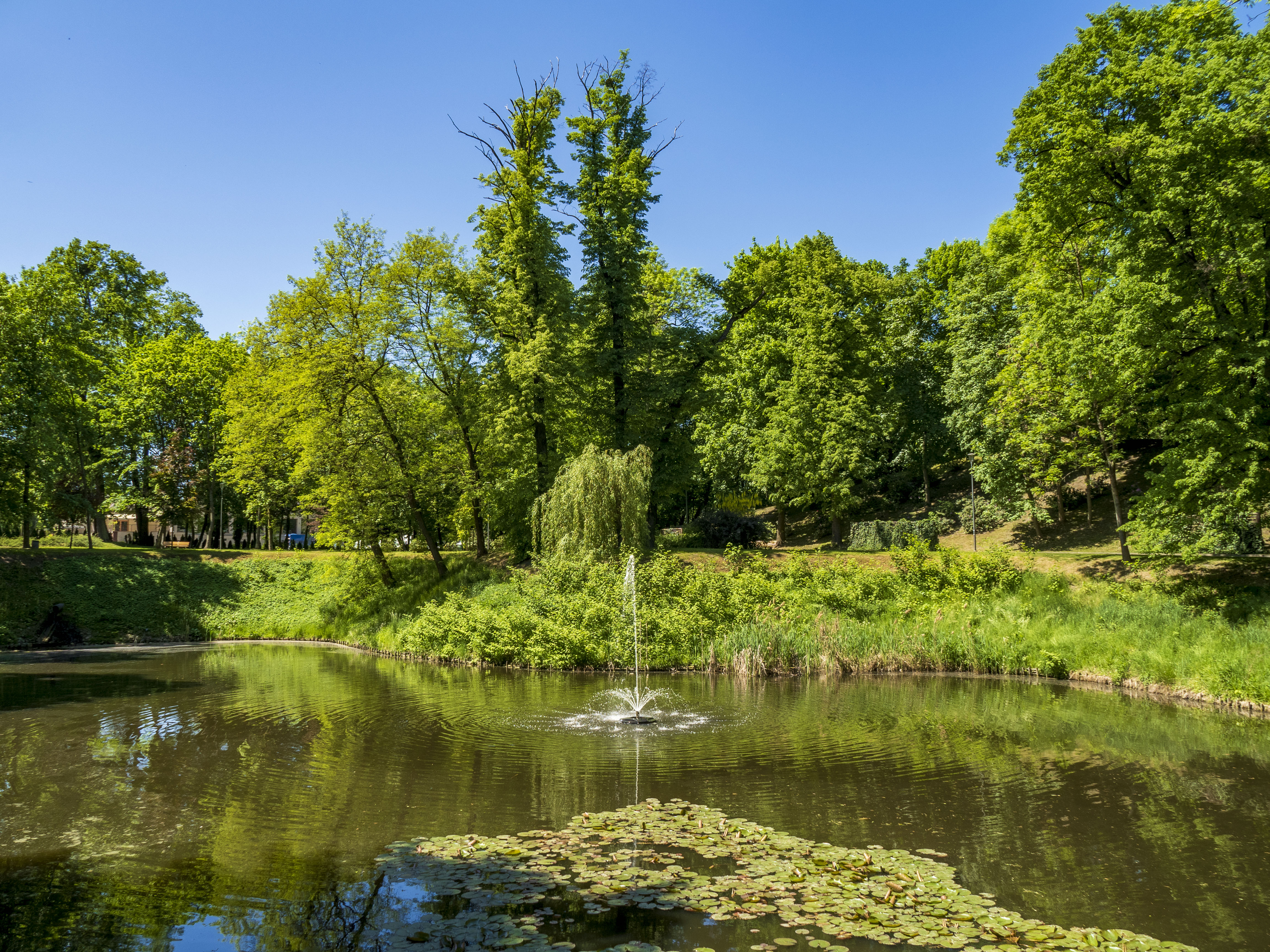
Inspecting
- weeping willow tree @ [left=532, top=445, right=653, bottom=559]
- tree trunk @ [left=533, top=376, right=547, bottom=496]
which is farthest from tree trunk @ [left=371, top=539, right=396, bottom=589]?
weeping willow tree @ [left=532, top=445, right=653, bottom=559]

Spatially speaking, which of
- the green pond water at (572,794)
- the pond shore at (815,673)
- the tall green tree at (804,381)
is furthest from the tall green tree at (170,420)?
the green pond water at (572,794)

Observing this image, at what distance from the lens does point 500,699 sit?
59.3ft

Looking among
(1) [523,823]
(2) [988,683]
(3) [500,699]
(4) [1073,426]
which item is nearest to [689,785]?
(1) [523,823]

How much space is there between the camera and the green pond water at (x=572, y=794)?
707 cm

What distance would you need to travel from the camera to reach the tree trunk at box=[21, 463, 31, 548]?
3206 centimetres

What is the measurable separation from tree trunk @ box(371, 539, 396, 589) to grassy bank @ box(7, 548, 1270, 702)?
2.57ft

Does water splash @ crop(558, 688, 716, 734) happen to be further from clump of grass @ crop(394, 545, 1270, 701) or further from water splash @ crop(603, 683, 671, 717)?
clump of grass @ crop(394, 545, 1270, 701)

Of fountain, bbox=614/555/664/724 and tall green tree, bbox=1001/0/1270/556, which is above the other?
tall green tree, bbox=1001/0/1270/556

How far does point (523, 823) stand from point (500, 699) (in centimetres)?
878

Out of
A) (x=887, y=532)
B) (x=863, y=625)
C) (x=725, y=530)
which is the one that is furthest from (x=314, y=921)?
(x=887, y=532)

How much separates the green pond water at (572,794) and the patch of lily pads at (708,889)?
0.79 ft

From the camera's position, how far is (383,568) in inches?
1393

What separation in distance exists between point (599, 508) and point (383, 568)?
12.7 meters

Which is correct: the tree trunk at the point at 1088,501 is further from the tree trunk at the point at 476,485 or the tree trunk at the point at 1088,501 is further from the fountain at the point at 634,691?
the tree trunk at the point at 476,485
